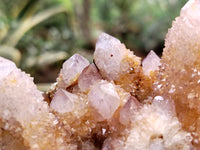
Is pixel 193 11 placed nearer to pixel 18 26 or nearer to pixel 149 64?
pixel 149 64

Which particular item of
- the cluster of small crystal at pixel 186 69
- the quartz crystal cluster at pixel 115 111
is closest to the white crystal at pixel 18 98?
the quartz crystal cluster at pixel 115 111

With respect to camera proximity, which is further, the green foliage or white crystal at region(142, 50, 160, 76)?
the green foliage

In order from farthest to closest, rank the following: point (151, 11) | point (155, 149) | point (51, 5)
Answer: point (151, 11) → point (51, 5) → point (155, 149)

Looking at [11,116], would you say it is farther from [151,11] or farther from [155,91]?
[151,11]

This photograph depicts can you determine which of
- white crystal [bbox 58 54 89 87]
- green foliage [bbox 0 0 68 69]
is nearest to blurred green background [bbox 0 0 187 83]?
green foliage [bbox 0 0 68 69]

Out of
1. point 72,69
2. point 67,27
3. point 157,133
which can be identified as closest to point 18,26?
point 67,27

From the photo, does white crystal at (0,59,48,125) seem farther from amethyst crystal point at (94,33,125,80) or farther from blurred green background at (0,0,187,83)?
blurred green background at (0,0,187,83)

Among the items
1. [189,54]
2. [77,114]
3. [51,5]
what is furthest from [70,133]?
[51,5]

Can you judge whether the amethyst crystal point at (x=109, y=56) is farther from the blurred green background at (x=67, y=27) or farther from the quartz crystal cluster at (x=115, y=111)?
the blurred green background at (x=67, y=27)
